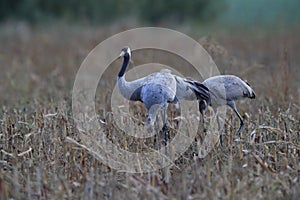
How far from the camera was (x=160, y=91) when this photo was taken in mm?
5988

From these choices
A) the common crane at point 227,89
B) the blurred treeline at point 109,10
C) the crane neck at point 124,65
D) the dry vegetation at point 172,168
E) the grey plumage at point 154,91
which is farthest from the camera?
the blurred treeline at point 109,10

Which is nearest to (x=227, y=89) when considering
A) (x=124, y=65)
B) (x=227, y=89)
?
(x=227, y=89)

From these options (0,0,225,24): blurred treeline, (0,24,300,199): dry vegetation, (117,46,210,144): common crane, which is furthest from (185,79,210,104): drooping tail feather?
(0,0,225,24): blurred treeline

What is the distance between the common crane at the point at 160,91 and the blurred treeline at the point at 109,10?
1467cm

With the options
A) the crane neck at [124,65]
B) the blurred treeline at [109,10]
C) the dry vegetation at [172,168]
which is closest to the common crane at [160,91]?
the crane neck at [124,65]

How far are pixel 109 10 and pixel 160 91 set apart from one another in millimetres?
17623

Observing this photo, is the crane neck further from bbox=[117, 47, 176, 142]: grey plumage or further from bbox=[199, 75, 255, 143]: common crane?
bbox=[199, 75, 255, 143]: common crane

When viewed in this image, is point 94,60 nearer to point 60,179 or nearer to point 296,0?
point 60,179

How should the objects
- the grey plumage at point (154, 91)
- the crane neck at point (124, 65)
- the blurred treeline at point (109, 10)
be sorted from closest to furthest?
1. the grey plumage at point (154, 91)
2. the crane neck at point (124, 65)
3. the blurred treeline at point (109, 10)

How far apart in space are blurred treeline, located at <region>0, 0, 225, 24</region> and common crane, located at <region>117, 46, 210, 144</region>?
14674 millimetres

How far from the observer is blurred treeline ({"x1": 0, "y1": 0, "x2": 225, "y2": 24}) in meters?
21.9

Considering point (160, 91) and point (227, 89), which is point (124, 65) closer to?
point (160, 91)

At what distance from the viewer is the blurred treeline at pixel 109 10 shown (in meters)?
21.9

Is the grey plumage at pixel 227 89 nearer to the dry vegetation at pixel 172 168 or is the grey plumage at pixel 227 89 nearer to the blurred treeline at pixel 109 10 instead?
the dry vegetation at pixel 172 168
